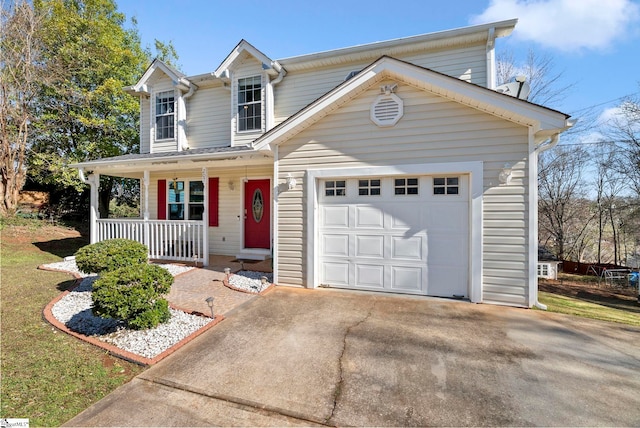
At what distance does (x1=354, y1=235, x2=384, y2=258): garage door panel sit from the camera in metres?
5.70

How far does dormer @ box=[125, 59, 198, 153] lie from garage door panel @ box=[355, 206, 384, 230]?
288 inches

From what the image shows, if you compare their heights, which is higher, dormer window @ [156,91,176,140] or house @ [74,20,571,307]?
dormer window @ [156,91,176,140]

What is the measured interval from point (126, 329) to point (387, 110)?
18.9 ft

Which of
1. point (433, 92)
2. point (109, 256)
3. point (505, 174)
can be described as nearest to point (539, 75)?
point (433, 92)

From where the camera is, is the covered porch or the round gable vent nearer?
the round gable vent

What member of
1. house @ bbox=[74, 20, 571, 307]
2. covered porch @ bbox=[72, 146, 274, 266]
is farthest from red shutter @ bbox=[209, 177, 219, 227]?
house @ bbox=[74, 20, 571, 307]

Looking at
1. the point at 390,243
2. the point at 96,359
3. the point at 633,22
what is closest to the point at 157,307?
the point at 96,359

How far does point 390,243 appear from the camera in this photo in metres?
Result: 5.63

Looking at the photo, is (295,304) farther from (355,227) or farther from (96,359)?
(96,359)

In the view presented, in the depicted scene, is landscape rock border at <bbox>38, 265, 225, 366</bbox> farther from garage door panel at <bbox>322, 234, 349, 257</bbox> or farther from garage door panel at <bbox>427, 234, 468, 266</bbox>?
garage door panel at <bbox>427, 234, 468, 266</bbox>

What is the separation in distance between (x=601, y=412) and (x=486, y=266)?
8.94ft

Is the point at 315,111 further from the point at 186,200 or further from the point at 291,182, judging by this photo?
the point at 186,200

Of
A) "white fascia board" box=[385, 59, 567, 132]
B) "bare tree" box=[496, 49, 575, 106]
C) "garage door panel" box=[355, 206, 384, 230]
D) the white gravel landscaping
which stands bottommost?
the white gravel landscaping

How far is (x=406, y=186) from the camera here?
5570 mm
